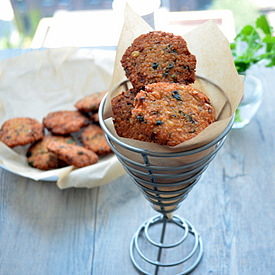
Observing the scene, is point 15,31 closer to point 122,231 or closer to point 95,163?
point 95,163

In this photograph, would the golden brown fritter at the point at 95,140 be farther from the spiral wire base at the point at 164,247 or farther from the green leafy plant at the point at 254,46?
the green leafy plant at the point at 254,46

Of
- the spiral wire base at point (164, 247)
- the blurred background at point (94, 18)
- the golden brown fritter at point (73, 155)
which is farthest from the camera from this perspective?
the blurred background at point (94, 18)

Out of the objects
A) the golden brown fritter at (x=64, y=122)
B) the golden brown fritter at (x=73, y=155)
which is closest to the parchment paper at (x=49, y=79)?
the golden brown fritter at (x=64, y=122)

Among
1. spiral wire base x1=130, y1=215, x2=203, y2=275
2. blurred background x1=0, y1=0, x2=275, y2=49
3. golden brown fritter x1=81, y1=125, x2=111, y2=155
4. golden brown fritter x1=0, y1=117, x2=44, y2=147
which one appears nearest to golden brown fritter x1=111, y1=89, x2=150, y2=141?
spiral wire base x1=130, y1=215, x2=203, y2=275

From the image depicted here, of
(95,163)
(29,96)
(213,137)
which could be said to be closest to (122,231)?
(95,163)

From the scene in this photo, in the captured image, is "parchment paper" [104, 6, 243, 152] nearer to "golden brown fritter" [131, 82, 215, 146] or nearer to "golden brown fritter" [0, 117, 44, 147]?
"golden brown fritter" [131, 82, 215, 146]

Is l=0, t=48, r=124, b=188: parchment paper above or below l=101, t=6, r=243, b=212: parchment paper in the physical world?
below
